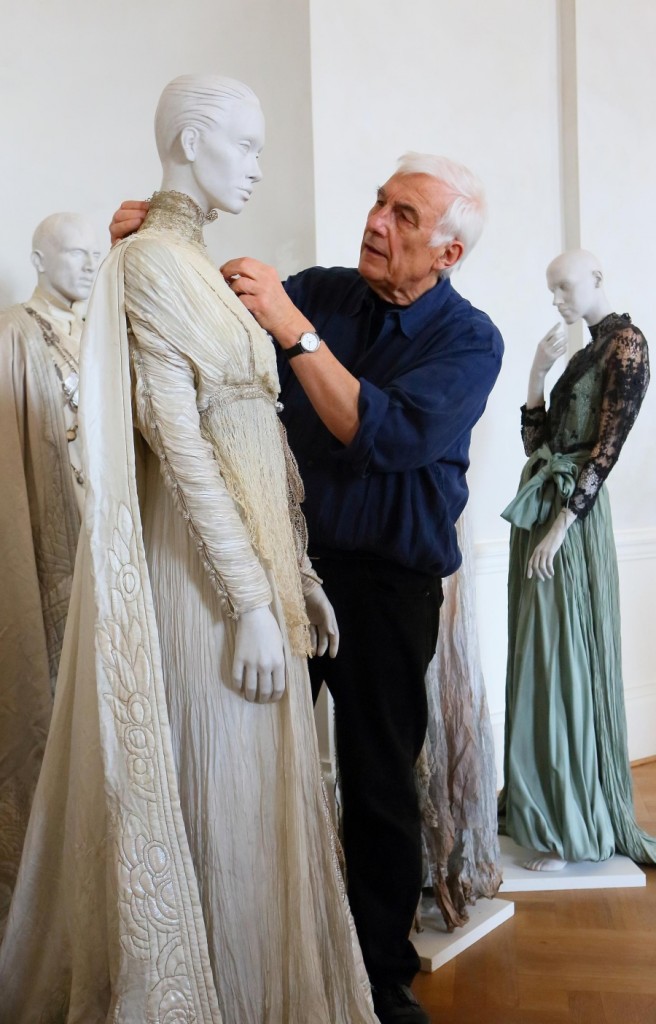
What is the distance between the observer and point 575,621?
3.12 m

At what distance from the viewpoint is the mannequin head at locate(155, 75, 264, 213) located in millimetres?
1605

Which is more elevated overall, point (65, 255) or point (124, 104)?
point (124, 104)

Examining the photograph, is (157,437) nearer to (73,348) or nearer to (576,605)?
(73,348)

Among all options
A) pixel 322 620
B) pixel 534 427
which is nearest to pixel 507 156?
pixel 534 427

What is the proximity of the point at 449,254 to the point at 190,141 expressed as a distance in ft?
2.23

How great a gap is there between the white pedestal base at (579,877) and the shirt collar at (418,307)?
1.66 metres

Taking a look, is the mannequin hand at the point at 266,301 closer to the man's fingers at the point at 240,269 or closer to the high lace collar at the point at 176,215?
the man's fingers at the point at 240,269

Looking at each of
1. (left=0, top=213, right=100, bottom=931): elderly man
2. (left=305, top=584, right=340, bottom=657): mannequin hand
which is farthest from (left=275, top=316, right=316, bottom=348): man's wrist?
(left=0, top=213, right=100, bottom=931): elderly man

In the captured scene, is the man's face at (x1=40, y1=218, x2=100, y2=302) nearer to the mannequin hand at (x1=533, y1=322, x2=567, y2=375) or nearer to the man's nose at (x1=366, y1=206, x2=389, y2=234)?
the man's nose at (x1=366, y1=206, x2=389, y2=234)

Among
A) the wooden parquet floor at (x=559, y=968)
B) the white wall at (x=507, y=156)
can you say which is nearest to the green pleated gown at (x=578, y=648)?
the wooden parquet floor at (x=559, y=968)

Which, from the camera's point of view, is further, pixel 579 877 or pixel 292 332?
pixel 579 877

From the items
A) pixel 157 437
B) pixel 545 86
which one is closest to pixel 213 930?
pixel 157 437

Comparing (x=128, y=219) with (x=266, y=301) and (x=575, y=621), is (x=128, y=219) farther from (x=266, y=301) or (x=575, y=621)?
(x=575, y=621)

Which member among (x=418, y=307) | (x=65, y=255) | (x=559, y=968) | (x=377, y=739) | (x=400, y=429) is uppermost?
(x=65, y=255)
